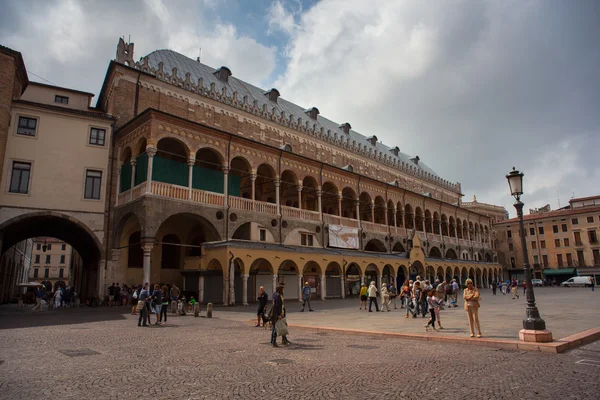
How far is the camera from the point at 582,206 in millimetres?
66500

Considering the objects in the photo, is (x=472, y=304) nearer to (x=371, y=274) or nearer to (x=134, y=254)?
(x=134, y=254)

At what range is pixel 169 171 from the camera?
925 inches

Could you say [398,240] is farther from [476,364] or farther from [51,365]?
[51,365]

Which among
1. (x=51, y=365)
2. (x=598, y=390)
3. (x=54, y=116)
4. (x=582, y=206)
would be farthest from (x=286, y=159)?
(x=582, y=206)

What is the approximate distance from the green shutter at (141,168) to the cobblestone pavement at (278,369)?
12319 millimetres

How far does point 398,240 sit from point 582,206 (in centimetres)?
4594

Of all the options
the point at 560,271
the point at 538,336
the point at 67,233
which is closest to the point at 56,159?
the point at 67,233

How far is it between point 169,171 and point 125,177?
3630mm

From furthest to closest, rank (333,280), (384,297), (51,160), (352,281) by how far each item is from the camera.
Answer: (352,281), (333,280), (51,160), (384,297)

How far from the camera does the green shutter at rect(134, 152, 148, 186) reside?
22438mm

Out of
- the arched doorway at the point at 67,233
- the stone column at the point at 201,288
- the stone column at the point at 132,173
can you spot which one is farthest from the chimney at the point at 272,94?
the stone column at the point at 201,288

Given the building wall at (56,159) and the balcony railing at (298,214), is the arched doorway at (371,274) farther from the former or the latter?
the building wall at (56,159)

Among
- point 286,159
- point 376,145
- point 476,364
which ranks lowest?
point 476,364

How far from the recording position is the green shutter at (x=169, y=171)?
22.8m
